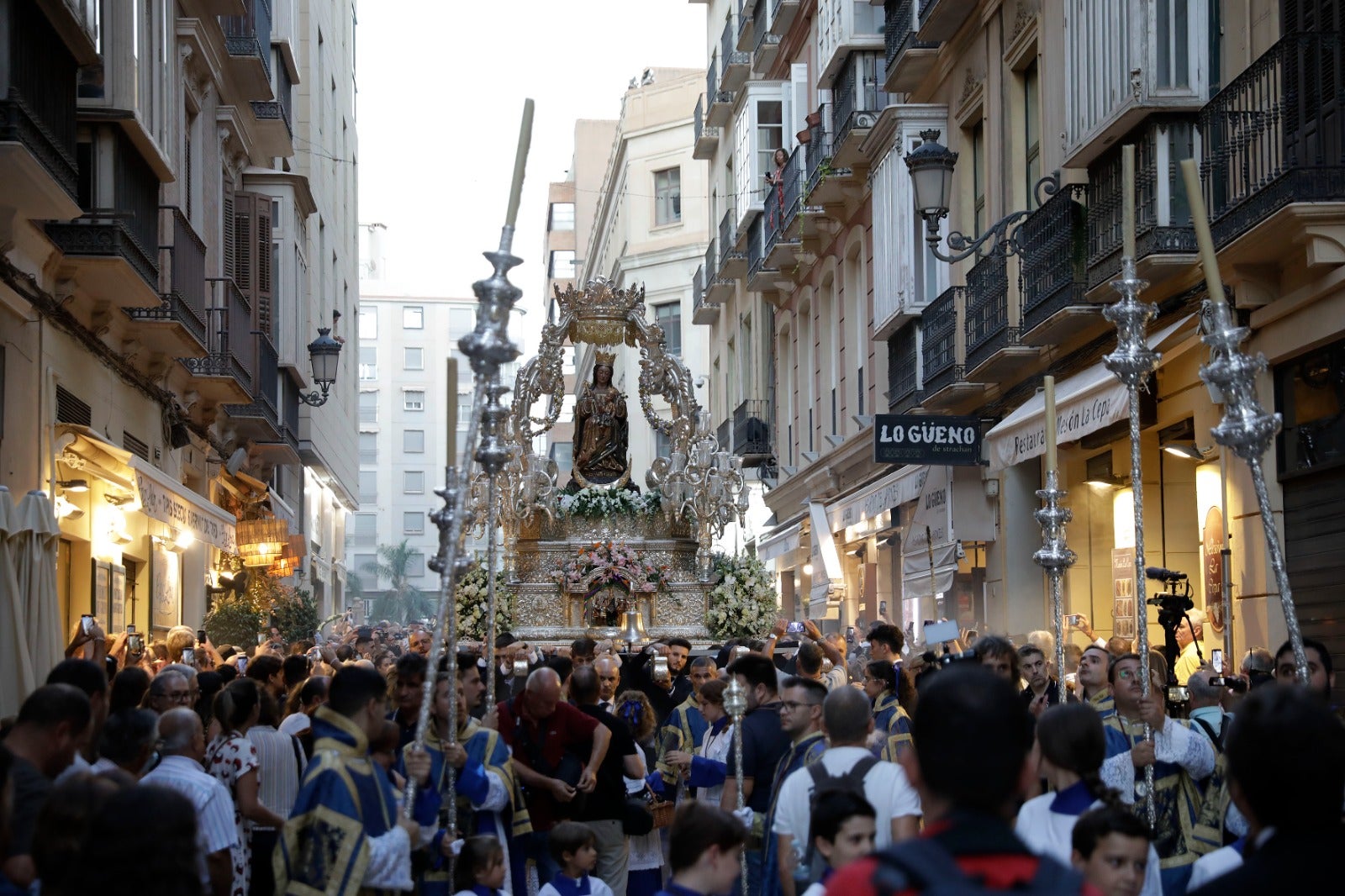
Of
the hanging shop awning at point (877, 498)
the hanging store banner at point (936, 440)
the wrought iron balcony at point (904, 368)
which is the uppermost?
the wrought iron balcony at point (904, 368)

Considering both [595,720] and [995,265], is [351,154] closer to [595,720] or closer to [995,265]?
[995,265]

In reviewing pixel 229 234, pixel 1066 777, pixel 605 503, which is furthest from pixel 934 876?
pixel 229 234

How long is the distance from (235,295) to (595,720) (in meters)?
14.8

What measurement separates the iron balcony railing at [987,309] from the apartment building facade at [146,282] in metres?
7.54

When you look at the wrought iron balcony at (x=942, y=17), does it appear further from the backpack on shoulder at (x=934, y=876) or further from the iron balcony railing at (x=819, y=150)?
the backpack on shoulder at (x=934, y=876)

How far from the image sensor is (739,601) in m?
17.8

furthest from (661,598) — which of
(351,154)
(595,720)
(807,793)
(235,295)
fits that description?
(351,154)

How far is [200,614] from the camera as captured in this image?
23.9 m

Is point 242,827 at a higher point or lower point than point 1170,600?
lower

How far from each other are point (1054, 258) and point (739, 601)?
4.71 metres

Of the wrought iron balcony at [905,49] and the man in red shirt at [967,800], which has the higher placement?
the wrought iron balcony at [905,49]

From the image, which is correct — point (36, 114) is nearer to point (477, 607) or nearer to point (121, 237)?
point (121, 237)

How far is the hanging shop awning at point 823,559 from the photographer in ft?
82.9

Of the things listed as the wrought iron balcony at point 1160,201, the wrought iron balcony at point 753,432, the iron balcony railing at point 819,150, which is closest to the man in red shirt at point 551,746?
the wrought iron balcony at point 1160,201
